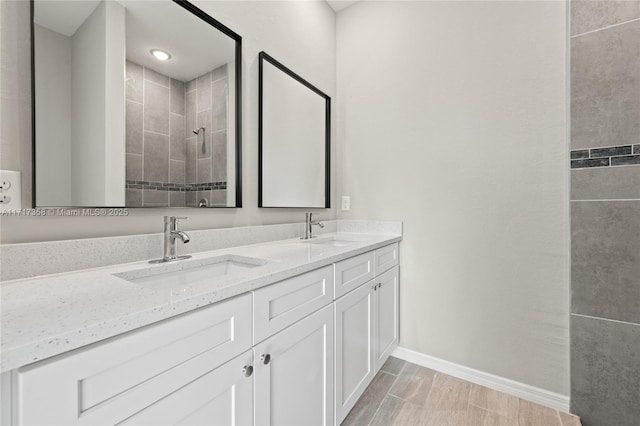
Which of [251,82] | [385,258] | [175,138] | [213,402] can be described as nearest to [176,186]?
[175,138]

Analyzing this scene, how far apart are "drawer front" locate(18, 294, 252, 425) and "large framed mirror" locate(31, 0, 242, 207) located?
62 cm

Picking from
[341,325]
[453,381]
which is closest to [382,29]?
[341,325]

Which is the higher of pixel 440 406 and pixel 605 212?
pixel 605 212

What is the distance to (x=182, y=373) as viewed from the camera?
2.11 feet

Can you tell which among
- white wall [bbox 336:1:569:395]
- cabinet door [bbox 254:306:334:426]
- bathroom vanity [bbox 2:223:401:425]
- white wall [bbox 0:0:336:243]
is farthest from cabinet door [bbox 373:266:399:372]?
white wall [bbox 0:0:336:243]

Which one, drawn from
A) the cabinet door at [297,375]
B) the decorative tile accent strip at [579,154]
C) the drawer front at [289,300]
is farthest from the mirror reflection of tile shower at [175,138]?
the decorative tile accent strip at [579,154]

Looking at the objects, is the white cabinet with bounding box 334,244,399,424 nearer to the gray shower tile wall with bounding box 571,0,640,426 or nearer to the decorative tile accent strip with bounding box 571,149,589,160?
the gray shower tile wall with bounding box 571,0,640,426

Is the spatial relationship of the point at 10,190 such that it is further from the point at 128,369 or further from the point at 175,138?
the point at 128,369

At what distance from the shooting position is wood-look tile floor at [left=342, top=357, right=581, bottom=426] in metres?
1.42

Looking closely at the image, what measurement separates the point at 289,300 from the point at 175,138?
84 cm

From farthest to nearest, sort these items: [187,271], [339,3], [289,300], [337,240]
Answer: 1. [339,3]
2. [337,240]
3. [187,271]
4. [289,300]

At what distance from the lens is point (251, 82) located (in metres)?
1.57

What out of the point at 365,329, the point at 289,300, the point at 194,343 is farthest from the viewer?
the point at 365,329

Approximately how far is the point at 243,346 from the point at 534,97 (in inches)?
74.4
